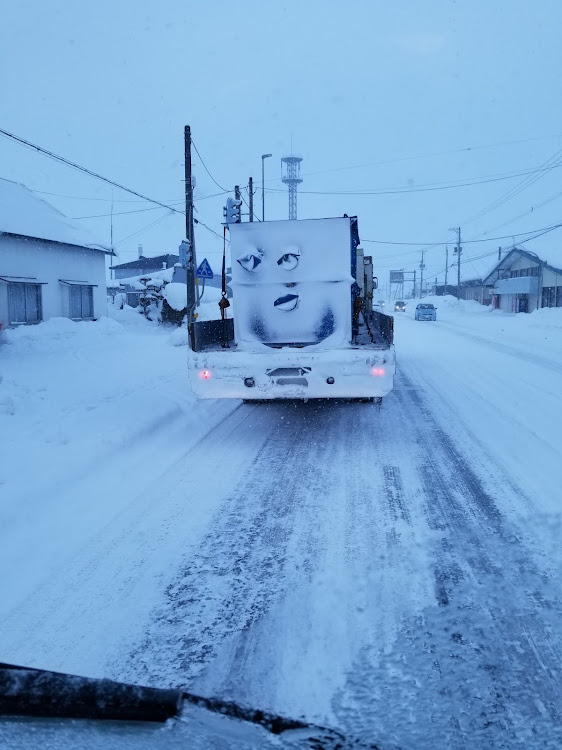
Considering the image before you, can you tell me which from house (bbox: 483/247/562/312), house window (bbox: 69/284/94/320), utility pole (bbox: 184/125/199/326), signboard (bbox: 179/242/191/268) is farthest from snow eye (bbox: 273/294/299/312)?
house (bbox: 483/247/562/312)

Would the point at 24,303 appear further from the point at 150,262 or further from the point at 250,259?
the point at 150,262

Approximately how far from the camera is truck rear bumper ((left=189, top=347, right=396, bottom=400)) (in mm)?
7652

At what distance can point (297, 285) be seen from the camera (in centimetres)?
854

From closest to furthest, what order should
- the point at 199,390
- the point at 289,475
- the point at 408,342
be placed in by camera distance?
the point at 289,475
the point at 199,390
the point at 408,342

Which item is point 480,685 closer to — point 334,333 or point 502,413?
point 334,333

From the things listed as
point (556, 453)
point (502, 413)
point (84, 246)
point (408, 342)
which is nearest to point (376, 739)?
point (556, 453)

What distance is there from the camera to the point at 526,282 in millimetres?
51906

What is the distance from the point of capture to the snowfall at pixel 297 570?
9.07 feet

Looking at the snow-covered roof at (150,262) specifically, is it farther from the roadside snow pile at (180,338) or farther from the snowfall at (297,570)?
the snowfall at (297,570)

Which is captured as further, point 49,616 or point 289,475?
point 289,475

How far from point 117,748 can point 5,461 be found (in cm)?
454

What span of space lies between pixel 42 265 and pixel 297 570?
2308cm

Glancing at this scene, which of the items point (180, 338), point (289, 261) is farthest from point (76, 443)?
point (180, 338)

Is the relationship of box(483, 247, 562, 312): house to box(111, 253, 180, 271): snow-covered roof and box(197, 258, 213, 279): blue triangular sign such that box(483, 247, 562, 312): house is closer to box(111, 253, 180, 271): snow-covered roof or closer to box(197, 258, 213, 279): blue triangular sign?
box(111, 253, 180, 271): snow-covered roof
